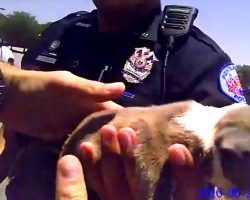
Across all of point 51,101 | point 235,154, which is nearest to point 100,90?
point 51,101

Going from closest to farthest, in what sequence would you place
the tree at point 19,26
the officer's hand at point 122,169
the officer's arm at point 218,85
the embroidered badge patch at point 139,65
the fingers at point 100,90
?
the officer's hand at point 122,169 → the fingers at point 100,90 → the officer's arm at point 218,85 → the embroidered badge patch at point 139,65 → the tree at point 19,26

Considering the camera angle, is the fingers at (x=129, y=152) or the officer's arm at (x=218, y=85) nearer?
the fingers at (x=129, y=152)

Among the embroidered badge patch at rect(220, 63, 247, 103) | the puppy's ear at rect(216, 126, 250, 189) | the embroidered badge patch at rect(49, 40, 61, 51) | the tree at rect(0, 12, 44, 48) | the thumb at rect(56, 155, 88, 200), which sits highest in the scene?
the puppy's ear at rect(216, 126, 250, 189)

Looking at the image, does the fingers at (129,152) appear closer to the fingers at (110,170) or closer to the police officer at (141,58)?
the fingers at (110,170)

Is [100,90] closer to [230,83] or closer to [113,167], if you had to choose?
[113,167]

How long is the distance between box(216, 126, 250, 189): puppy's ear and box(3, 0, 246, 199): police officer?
0.74 m

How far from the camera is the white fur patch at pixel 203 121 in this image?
5.85 feet

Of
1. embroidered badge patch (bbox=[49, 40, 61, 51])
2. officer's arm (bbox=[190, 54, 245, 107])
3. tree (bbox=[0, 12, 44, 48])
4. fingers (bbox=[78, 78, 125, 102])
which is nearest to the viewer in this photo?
fingers (bbox=[78, 78, 125, 102])

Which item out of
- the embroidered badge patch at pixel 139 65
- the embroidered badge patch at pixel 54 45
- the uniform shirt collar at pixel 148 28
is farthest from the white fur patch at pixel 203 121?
the embroidered badge patch at pixel 54 45

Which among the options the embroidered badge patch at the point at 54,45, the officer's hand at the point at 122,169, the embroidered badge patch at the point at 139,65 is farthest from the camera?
the embroidered badge patch at the point at 54,45

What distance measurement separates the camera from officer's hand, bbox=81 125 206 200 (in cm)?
176

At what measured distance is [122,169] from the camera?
1.91 meters

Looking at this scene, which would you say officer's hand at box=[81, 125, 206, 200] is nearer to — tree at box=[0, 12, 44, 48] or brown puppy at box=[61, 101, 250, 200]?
brown puppy at box=[61, 101, 250, 200]

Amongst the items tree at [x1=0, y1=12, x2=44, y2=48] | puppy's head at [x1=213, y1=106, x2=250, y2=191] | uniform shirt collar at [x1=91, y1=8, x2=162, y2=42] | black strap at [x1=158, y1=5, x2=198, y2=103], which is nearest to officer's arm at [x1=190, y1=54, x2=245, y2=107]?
black strap at [x1=158, y1=5, x2=198, y2=103]
